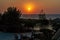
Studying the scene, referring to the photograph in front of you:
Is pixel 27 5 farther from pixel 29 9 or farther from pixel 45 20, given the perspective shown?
pixel 45 20

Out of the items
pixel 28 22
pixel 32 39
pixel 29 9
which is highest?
pixel 29 9

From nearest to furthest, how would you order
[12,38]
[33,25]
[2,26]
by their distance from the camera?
[12,38]
[33,25]
[2,26]

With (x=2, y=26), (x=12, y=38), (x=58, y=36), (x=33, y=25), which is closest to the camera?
(x=58, y=36)

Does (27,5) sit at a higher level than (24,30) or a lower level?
higher

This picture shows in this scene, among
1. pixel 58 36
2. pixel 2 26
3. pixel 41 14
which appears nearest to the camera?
pixel 58 36

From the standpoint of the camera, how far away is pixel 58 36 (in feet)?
8.18

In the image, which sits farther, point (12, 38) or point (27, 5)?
point (27, 5)

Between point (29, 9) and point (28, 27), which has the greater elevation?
point (29, 9)

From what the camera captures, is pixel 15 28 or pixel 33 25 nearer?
pixel 33 25

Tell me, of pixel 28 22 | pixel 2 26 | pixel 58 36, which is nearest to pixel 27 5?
pixel 28 22

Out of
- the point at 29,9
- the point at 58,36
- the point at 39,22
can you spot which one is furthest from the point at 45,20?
the point at 58,36

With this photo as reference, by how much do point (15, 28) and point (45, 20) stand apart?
0.89 m

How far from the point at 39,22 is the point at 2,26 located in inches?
41.8

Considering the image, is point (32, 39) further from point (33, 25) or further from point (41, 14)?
point (41, 14)
